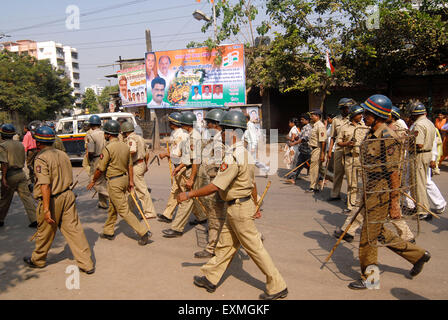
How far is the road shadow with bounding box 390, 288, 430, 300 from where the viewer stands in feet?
10.7

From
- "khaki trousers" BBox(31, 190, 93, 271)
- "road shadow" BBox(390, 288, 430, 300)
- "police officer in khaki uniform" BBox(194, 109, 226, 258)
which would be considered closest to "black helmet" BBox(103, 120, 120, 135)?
"khaki trousers" BBox(31, 190, 93, 271)

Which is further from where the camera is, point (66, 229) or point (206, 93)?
point (206, 93)

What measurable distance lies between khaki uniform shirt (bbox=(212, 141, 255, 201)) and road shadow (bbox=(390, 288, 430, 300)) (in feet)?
5.49

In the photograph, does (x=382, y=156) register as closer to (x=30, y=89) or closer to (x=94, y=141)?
(x=94, y=141)

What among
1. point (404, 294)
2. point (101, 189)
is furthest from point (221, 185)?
point (101, 189)

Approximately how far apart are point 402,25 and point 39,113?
31773mm

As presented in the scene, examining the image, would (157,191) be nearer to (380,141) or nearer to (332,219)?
(332,219)

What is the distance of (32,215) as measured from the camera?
18.9 ft

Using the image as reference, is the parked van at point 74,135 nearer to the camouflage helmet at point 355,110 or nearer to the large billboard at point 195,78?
the large billboard at point 195,78

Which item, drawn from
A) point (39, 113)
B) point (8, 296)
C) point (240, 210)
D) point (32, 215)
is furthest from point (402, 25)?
point (39, 113)

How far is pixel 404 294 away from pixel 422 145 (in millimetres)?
2676

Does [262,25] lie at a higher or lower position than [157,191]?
higher

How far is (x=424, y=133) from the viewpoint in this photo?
5199 mm

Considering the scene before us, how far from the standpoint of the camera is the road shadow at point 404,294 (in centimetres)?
325
